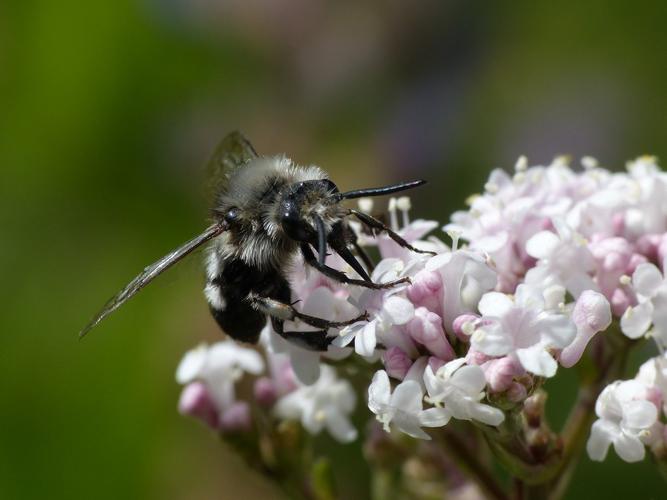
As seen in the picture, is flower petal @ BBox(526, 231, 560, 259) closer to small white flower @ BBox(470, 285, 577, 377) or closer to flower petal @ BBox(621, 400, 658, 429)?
small white flower @ BBox(470, 285, 577, 377)

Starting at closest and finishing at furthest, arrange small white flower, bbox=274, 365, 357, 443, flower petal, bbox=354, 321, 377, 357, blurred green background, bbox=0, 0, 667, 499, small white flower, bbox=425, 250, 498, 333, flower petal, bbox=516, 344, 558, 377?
flower petal, bbox=516, 344, 558, 377 → flower petal, bbox=354, 321, 377, 357 → small white flower, bbox=425, 250, 498, 333 → small white flower, bbox=274, 365, 357, 443 → blurred green background, bbox=0, 0, 667, 499

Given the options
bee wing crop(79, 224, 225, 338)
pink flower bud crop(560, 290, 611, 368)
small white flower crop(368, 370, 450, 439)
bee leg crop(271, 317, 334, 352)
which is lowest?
pink flower bud crop(560, 290, 611, 368)

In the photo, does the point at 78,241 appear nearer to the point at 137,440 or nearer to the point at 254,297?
the point at 137,440

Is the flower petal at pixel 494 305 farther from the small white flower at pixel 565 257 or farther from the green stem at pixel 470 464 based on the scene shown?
the green stem at pixel 470 464

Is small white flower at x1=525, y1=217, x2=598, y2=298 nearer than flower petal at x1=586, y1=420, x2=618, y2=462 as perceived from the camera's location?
No

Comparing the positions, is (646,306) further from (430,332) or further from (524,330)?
(430,332)

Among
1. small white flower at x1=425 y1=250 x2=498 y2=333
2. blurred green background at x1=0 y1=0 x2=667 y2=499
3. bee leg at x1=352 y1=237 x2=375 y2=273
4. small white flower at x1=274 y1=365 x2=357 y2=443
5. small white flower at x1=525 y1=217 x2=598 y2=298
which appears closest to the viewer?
small white flower at x1=425 y1=250 x2=498 y2=333

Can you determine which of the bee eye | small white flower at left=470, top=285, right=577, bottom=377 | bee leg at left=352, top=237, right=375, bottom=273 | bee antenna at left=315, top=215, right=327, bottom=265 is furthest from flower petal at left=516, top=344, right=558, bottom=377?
the bee eye
